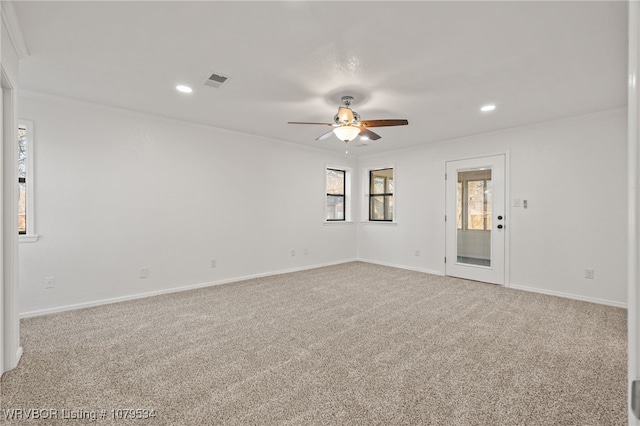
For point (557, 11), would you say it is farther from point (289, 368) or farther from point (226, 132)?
point (226, 132)

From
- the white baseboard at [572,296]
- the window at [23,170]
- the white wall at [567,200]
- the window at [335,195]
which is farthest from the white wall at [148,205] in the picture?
the white baseboard at [572,296]

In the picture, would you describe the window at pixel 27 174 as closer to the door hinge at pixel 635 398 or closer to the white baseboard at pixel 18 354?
the white baseboard at pixel 18 354

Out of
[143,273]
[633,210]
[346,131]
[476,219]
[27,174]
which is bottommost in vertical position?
[143,273]

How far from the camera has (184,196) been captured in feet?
14.7

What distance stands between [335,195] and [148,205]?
3767 millimetres

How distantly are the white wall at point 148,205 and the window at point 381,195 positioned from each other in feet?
5.60

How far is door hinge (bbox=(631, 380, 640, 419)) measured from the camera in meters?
0.52

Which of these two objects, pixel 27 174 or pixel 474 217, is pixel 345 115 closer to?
pixel 474 217

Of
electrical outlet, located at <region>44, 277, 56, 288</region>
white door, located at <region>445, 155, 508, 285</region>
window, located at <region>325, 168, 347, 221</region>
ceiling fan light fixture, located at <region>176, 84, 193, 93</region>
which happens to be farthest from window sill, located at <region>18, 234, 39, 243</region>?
white door, located at <region>445, 155, 508, 285</region>

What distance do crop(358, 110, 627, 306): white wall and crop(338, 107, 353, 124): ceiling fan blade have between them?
2860 millimetres

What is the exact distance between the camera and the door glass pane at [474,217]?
494 centimetres

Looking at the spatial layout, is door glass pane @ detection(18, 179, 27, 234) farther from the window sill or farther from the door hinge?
the door hinge

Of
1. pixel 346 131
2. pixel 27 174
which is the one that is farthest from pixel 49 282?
pixel 346 131

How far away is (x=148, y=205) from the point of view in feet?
13.6
